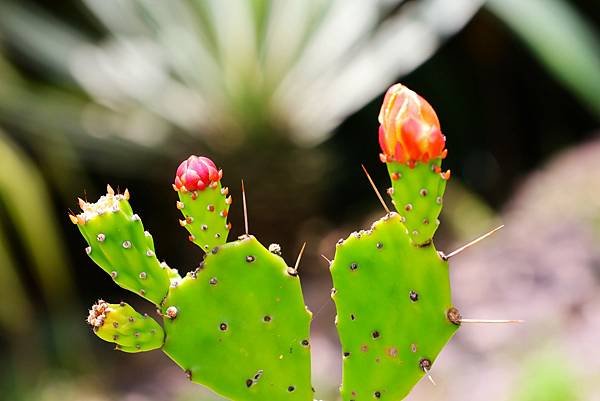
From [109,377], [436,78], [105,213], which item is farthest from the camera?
[436,78]

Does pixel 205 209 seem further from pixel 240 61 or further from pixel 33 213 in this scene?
pixel 240 61

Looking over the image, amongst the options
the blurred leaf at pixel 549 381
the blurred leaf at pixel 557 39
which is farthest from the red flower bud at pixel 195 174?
the blurred leaf at pixel 557 39

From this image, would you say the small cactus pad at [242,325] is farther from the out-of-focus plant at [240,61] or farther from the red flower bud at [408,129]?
the out-of-focus plant at [240,61]

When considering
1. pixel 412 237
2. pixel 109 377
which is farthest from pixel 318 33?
pixel 412 237

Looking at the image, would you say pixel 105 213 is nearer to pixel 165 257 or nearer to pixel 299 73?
pixel 299 73

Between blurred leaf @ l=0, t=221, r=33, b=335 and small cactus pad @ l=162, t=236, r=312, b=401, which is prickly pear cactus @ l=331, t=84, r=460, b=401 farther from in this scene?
blurred leaf @ l=0, t=221, r=33, b=335
